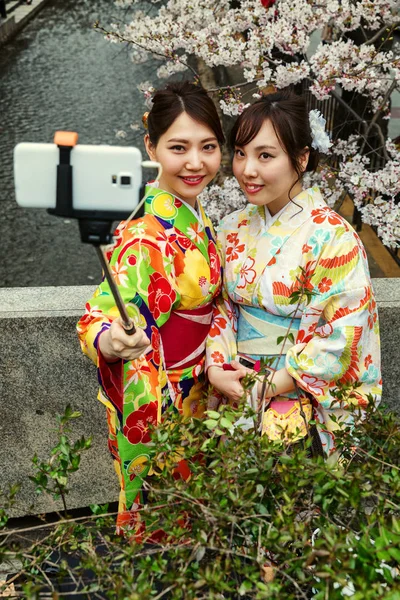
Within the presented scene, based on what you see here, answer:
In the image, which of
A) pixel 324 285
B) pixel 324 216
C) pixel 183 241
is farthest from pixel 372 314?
pixel 183 241

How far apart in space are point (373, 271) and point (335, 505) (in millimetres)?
4728

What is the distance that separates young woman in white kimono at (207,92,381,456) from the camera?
2426 millimetres

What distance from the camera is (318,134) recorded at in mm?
2502

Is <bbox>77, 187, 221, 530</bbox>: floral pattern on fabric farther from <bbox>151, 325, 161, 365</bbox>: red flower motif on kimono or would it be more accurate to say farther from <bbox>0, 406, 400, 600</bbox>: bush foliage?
<bbox>0, 406, 400, 600</bbox>: bush foliage

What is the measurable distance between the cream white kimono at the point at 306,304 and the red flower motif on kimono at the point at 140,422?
0.32 meters

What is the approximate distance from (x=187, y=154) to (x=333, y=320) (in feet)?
2.54

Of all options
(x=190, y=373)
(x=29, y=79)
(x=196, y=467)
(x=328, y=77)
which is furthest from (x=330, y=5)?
(x=29, y=79)

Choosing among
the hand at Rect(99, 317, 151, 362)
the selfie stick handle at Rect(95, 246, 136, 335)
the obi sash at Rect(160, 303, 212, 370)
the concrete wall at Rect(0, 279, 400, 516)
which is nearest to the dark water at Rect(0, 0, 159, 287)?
the concrete wall at Rect(0, 279, 400, 516)

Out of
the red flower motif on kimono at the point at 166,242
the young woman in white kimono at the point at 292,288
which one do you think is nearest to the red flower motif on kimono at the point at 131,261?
the red flower motif on kimono at the point at 166,242

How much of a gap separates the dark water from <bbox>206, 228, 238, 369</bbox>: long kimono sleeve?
396 centimetres

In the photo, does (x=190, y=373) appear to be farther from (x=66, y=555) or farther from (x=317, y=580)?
(x=317, y=580)

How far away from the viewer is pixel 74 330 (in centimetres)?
A: 318

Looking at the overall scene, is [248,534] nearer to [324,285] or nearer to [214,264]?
[324,285]

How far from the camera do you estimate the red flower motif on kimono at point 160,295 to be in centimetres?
243
